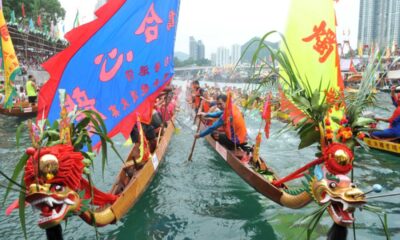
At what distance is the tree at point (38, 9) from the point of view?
1374 inches

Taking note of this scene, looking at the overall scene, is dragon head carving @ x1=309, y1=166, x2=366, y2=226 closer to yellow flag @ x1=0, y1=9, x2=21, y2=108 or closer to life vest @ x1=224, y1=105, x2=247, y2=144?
life vest @ x1=224, y1=105, x2=247, y2=144

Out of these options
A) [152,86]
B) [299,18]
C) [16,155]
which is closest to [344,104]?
[152,86]

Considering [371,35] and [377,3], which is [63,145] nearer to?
[377,3]

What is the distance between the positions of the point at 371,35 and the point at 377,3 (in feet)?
36.3

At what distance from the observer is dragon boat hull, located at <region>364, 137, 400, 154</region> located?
971cm

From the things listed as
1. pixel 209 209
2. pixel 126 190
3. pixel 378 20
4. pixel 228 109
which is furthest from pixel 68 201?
pixel 378 20

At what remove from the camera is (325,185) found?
3416 millimetres

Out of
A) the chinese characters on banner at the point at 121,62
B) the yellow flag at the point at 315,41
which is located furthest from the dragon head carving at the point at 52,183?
the yellow flag at the point at 315,41

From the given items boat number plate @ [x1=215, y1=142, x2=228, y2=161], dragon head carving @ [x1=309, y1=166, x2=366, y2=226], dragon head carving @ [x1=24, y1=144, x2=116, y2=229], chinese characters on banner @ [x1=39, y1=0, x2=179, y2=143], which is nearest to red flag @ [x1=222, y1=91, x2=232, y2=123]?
boat number plate @ [x1=215, y1=142, x2=228, y2=161]

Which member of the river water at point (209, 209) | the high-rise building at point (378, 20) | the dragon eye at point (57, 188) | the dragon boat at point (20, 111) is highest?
the high-rise building at point (378, 20)

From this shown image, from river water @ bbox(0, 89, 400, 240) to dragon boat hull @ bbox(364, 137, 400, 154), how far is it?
288 mm

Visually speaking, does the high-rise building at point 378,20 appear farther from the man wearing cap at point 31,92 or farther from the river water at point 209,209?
the man wearing cap at point 31,92

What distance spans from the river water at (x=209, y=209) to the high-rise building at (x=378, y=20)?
16272 millimetres

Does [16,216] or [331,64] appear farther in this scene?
Answer: [331,64]
